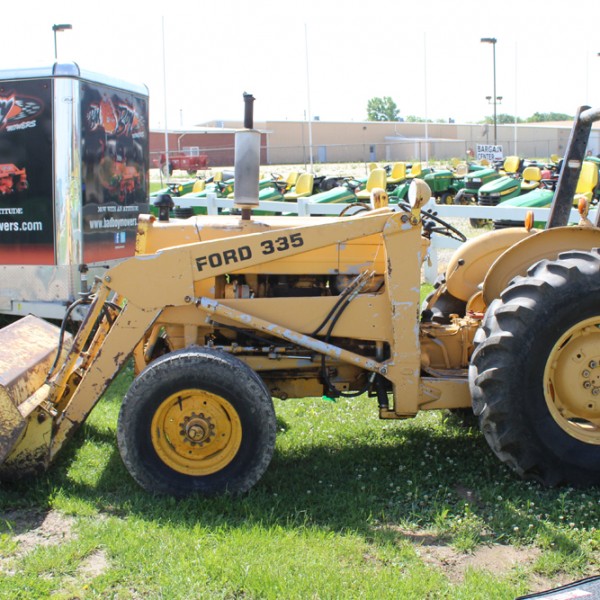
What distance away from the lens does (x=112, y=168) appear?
8570mm

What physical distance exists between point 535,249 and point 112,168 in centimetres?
506

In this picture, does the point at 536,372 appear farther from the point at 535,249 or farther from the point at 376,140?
the point at 376,140

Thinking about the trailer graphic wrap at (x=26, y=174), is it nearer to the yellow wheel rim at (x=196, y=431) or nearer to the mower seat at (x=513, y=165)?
the yellow wheel rim at (x=196, y=431)

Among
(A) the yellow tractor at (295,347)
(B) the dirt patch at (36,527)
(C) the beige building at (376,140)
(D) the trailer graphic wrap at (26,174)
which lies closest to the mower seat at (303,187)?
(D) the trailer graphic wrap at (26,174)

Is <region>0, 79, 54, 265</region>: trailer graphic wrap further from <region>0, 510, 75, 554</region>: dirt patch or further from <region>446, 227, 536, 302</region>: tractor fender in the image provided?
<region>446, 227, 536, 302</region>: tractor fender

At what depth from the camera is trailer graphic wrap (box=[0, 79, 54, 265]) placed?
7.91 meters

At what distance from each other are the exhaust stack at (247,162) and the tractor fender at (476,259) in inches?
62.9

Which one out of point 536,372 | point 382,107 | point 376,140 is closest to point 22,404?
point 536,372

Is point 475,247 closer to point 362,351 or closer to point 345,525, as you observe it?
point 362,351

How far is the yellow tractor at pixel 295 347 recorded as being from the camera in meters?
4.44

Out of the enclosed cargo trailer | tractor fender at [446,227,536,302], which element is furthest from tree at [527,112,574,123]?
tractor fender at [446,227,536,302]

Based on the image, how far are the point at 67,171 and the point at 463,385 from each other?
4.88 metres

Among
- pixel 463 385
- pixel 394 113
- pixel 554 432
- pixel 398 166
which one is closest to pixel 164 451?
pixel 463 385

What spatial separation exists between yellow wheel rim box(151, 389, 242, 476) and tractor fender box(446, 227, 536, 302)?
2100 millimetres
